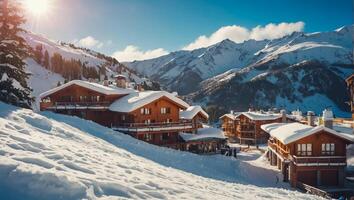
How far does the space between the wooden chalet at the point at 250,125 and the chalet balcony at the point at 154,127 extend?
3746 cm

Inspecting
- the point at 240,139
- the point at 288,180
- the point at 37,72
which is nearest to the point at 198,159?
the point at 288,180

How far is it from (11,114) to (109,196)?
1147 cm

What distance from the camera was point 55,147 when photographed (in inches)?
567

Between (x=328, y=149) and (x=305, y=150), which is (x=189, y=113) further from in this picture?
(x=328, y=149)

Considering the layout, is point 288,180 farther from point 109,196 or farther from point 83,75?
point 83,75

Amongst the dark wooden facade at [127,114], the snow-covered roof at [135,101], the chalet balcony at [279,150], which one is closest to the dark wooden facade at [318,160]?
the chalet balcony at [279,150]

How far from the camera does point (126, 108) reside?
48.8 metres

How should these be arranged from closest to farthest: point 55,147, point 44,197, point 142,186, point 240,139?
point 44,197, point 142,186, point 55,147, point 240,139

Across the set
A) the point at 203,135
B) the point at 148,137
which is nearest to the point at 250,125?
the point at 203,135

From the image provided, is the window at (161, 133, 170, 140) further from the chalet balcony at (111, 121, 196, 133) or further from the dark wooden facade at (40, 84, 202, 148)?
the chalet balcony at (111, 121, 196, 133)

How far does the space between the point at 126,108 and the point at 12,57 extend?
17.0 metres

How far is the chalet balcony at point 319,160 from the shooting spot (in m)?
41.9

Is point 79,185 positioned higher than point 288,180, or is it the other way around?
point 79,185

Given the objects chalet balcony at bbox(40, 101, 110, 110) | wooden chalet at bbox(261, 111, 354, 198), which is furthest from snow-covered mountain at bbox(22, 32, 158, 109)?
wooden chalet at bbox(261, 111, 354, 198)
